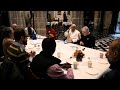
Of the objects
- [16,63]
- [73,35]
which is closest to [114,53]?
[16,63]

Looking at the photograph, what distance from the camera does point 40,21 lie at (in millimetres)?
6883

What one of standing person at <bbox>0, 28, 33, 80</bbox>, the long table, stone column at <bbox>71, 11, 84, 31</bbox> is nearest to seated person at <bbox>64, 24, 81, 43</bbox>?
the long table

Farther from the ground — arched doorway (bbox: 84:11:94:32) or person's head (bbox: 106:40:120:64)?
arched doorway (bbox: 84:11:94:32)

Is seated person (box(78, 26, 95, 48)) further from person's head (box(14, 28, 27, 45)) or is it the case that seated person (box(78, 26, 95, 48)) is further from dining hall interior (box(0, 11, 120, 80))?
person's head (box(14, 28, 27, 45))

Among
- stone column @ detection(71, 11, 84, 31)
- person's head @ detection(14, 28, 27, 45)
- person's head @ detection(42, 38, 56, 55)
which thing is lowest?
person's head @ detection(42, 38, 56, 55)

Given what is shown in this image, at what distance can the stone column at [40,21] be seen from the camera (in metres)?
6.75

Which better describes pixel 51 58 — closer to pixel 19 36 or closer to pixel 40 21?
pixel 19 36

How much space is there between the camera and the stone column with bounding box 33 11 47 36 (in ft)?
22.1

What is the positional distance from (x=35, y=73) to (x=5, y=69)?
1.29 ft

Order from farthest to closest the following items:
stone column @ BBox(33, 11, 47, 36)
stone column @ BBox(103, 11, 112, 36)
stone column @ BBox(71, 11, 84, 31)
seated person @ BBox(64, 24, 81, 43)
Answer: stone column @ BBox(103, 11, 112, 36) < stone column @ BBox(71, 11, 84, 31) < stone column @ BBox(33, 11, 47, 36) < seated person @ BBox(64, 24, 81, 43)

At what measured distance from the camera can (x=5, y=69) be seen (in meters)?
2.04

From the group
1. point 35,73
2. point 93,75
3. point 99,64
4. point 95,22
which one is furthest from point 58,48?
point 95,22

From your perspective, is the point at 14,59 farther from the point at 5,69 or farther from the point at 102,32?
the point at 102,32

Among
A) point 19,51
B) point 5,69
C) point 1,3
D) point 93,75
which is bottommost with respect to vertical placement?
point 93,75
